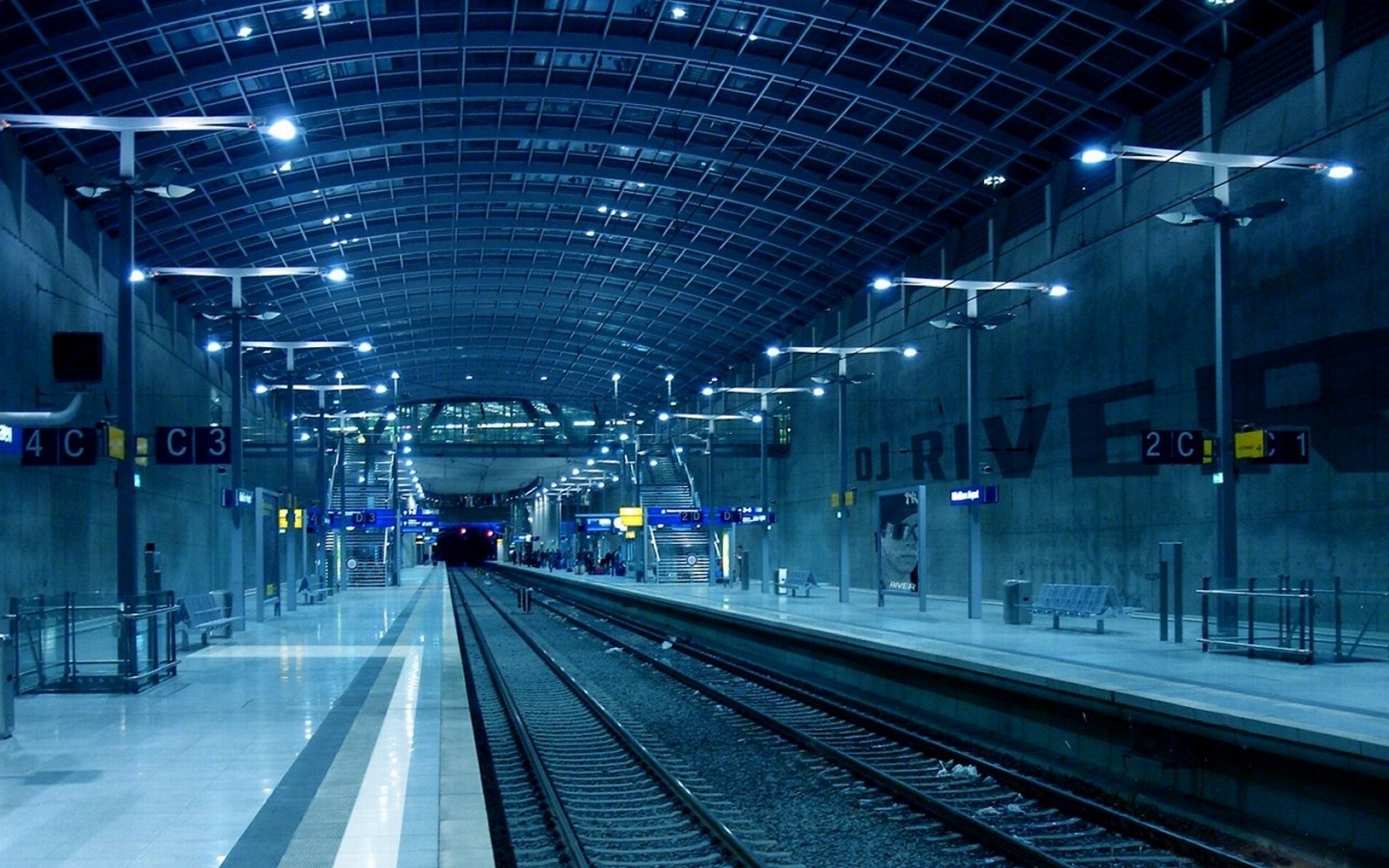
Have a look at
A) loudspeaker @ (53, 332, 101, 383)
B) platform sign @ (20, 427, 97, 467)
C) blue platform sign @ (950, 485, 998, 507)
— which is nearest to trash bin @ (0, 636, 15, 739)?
loudspeaker @ (53, 332, 101, 383)

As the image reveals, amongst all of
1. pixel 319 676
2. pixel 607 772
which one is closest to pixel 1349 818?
pixel 607 772

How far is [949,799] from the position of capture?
11.8 meters

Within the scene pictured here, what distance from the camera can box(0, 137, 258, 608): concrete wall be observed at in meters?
29.0

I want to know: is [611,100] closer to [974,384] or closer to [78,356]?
[974,384]

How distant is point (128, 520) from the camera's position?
17453 mm

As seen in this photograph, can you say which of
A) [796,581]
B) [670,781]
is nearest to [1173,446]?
[670,781]

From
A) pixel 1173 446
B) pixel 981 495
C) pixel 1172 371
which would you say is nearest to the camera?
pixel 1173 446

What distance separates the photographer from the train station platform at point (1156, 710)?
10.3m

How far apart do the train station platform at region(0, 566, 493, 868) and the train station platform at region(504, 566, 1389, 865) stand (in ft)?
20.1

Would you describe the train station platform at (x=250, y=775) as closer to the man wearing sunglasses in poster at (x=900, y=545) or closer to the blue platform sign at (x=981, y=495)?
the blue platform sign at (x=981, y=495)

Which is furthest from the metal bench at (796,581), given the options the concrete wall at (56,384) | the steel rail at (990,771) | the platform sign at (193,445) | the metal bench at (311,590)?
the platform sign at (193,445)

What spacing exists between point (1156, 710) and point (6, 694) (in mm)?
10511

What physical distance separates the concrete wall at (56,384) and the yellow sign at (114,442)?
695 centimetres

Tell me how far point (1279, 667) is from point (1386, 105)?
996 centimetres
